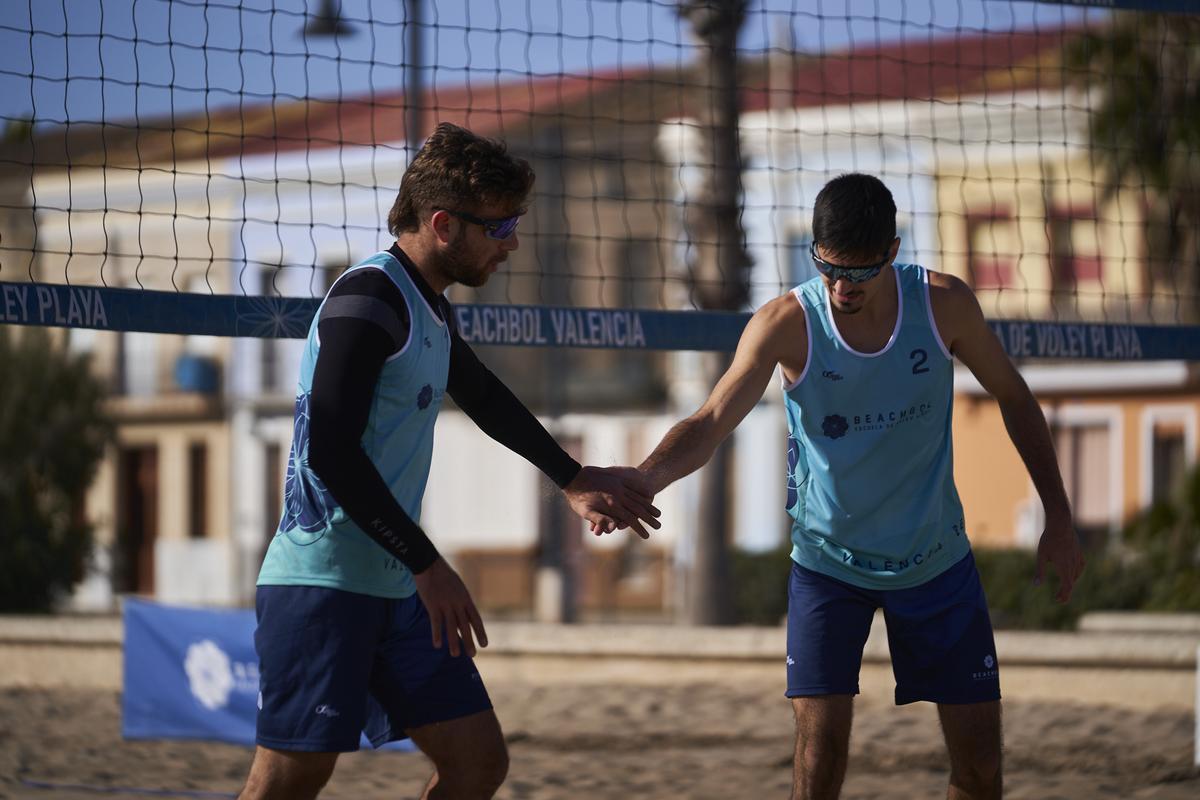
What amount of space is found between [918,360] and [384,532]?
4.77 ft

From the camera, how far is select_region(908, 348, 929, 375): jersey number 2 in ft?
14.0

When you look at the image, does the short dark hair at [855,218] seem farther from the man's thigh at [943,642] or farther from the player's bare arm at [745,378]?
the man's thigh at [943,642]

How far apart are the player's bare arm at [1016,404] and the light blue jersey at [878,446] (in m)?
0.07

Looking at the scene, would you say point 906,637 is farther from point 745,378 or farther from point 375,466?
point 375,466

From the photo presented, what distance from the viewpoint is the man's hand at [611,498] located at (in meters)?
4.12

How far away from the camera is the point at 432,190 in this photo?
3848 millimetres

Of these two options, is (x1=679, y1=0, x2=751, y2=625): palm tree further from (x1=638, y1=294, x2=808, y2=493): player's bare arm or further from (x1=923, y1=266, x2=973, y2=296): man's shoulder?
(x1=638, y1=294, x2=808, y2=493): player's bare arm

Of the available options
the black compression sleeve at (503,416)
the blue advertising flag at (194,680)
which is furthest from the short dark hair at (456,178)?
the blue advertising flag at (194,680)

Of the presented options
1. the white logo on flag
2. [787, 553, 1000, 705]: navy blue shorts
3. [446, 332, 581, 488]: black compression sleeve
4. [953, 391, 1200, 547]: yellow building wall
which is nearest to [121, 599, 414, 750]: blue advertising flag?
the white logo on flag

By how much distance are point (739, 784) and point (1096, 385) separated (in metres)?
20.9

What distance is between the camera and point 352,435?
3537 mm

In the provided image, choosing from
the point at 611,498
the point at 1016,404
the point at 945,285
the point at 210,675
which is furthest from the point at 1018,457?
the point at 611,498

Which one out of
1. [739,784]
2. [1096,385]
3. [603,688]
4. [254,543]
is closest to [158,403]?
[254,543]

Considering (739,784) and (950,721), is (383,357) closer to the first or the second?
(950,721)
